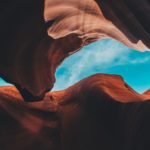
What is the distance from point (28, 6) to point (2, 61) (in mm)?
689

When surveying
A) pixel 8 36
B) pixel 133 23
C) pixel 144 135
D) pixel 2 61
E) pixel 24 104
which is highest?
pixel 133 23

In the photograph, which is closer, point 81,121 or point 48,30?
point 48,30

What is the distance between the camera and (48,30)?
3.90m

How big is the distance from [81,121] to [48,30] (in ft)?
4.20

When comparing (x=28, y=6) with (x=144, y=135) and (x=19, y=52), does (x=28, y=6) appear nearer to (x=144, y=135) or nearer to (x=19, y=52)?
(x=19, y=52)

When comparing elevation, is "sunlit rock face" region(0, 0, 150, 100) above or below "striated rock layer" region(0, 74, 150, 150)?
above

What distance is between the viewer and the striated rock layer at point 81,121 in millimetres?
3887

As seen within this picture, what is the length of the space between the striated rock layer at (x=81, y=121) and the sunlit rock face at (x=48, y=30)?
41cm

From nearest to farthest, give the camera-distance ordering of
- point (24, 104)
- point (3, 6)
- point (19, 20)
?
point (3, 6) < point (19, 20) < point (24, 104)

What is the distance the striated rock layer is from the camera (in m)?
3.89

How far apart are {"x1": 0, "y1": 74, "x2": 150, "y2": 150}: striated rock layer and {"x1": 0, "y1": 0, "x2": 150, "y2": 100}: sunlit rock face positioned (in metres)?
0.41

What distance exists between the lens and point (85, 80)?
18.0ft

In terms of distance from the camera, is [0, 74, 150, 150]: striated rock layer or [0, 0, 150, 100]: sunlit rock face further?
[0, 74, 150, 150]: striated rock layer

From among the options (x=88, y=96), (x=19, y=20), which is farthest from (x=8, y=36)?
(x=88, y=96)
